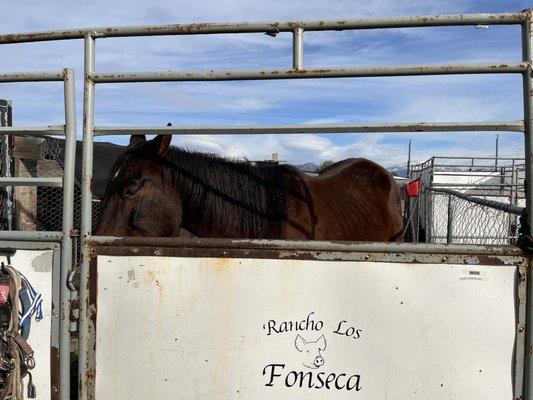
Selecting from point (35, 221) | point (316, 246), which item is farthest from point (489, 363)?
point (35, 221)

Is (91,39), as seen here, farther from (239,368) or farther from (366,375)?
(366,375)

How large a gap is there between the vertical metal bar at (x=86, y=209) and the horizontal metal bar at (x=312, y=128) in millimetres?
79

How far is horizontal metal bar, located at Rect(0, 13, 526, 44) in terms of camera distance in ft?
6.68

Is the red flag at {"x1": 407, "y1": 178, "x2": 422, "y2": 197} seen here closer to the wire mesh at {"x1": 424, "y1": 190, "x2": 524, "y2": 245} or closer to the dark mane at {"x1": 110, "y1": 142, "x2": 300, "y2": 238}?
the wire mesh at {"x1": 424, "y1": 190, "x2": 524, "y2": 245}

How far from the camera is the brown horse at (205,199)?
2.75 metres

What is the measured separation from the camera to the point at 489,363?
2.00 m

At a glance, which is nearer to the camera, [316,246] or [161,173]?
[316,246]

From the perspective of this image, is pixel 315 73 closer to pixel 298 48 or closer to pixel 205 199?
pixel 298 48

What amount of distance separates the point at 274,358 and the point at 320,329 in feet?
0.79

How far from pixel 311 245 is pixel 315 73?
762 mm

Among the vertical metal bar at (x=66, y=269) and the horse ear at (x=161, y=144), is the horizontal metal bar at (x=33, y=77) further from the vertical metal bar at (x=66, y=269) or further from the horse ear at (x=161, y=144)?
the horse ear at (x=161, y=144)

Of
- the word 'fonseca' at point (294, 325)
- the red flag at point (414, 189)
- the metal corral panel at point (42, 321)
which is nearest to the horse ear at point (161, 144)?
the metal corral panel at point (42, 321)

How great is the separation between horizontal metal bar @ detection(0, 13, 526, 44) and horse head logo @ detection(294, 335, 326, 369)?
1372 mm

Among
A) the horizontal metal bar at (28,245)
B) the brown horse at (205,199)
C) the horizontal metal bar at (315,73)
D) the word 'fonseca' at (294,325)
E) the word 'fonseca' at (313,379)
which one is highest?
the horizontal metal bar at (315,73)
